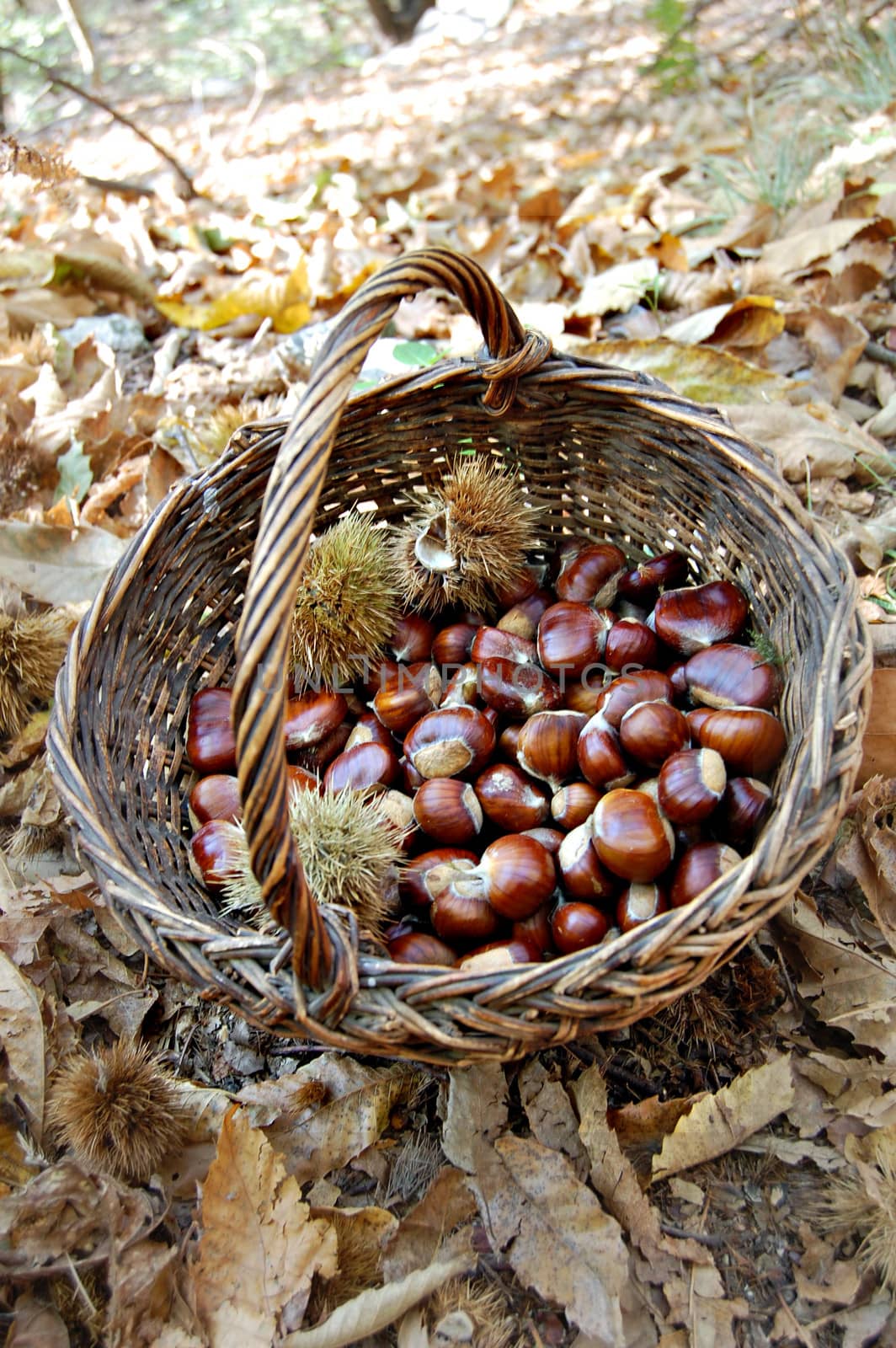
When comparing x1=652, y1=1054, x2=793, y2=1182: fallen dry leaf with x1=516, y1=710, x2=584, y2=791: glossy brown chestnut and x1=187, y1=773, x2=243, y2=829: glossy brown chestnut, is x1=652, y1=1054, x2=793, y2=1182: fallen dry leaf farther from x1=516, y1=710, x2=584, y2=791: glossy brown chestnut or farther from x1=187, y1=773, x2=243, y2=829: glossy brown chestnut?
x1=187, y1=773, x2=243, y2=829: glossy brown chestnut

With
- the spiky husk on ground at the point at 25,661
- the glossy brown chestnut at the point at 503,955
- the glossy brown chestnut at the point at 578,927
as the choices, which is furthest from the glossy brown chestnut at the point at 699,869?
the spiky husk on ground at the point at 25,661

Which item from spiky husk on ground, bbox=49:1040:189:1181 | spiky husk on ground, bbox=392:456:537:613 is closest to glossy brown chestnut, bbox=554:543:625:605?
spiky husk on ground, bbox=392:456:537:613

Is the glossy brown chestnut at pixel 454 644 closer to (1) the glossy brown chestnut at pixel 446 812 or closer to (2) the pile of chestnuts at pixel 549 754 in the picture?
(2) the pile of chestnuts at pixel 549 754

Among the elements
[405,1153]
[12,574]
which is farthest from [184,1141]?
[12,574]

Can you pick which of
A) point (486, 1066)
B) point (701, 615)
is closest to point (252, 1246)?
point (486, 1066)

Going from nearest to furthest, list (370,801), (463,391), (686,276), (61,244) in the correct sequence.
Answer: (370,801)
(463,391)
(686,276)
(61,244)

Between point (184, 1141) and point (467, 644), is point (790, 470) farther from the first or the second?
point (184, 1141)

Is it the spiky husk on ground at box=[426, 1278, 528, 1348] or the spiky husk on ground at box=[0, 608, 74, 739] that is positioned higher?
the spiky husk on ground at box=[0, 608, 74, 739]
